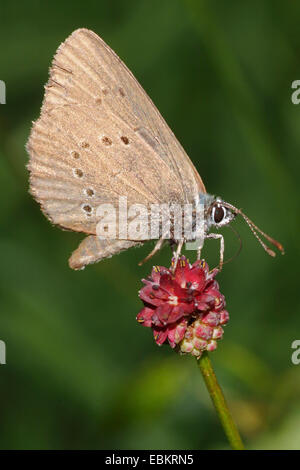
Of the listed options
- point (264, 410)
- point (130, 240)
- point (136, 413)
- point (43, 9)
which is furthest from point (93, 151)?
point (43, 9)

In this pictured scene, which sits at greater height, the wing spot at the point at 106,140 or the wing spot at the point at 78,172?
the wing spot at the point at 106,140

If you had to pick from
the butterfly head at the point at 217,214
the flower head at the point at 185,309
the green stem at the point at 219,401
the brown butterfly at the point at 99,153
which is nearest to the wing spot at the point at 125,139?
the brown butterfly at the point at 99,153

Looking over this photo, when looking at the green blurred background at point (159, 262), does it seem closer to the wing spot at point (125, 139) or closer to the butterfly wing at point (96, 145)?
the butterfly wing at point (96, 145)

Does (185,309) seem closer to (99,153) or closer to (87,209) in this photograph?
(87,209)

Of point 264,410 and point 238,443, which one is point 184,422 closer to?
point 264,410

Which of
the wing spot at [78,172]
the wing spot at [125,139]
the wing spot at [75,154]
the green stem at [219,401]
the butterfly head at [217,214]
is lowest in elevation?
the green stem at [219,401]
